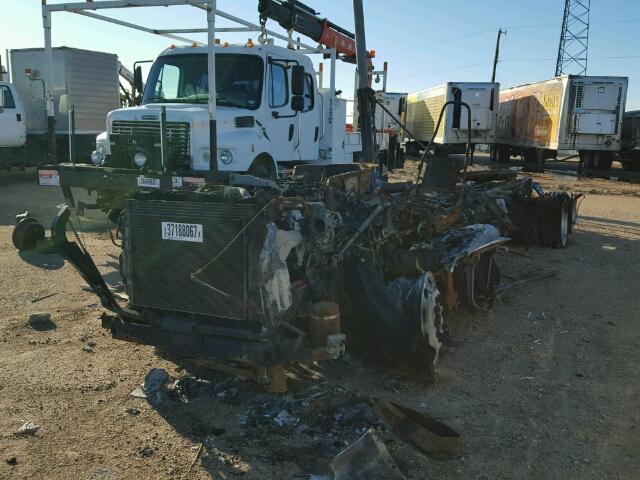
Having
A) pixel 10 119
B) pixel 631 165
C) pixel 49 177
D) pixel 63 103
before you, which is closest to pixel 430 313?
pixel 49 177

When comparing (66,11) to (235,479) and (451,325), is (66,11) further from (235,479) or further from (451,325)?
(235,479)

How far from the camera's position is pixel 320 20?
37.0 feet

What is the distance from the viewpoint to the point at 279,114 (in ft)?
29.9

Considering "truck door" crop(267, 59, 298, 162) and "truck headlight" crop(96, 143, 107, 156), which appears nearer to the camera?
"truck headlight" crop(96, 143, 107, 156)

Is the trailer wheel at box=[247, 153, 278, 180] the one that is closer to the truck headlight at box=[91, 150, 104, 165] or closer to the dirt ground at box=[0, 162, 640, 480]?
the truck headlight at box=[91, 150, 104, 165]

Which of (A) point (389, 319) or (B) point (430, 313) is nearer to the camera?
(A) point (389, 319)

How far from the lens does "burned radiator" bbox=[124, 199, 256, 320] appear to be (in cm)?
390

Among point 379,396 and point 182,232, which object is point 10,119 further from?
point 379,396

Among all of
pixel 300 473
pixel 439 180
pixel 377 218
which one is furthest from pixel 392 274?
pixel 439 180

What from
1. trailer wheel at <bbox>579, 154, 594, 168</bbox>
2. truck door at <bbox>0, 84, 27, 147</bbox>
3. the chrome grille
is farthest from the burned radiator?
trailer wheel at <bbox>579, 154, 594, 168</bbox>

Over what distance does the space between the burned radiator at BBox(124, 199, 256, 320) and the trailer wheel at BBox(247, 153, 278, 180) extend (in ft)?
14.2

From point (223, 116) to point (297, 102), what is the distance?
5.49 feet

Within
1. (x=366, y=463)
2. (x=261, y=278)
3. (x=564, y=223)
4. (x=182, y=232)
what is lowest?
(x=366, y=463)

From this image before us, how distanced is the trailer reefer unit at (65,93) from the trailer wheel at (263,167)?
9.25m
